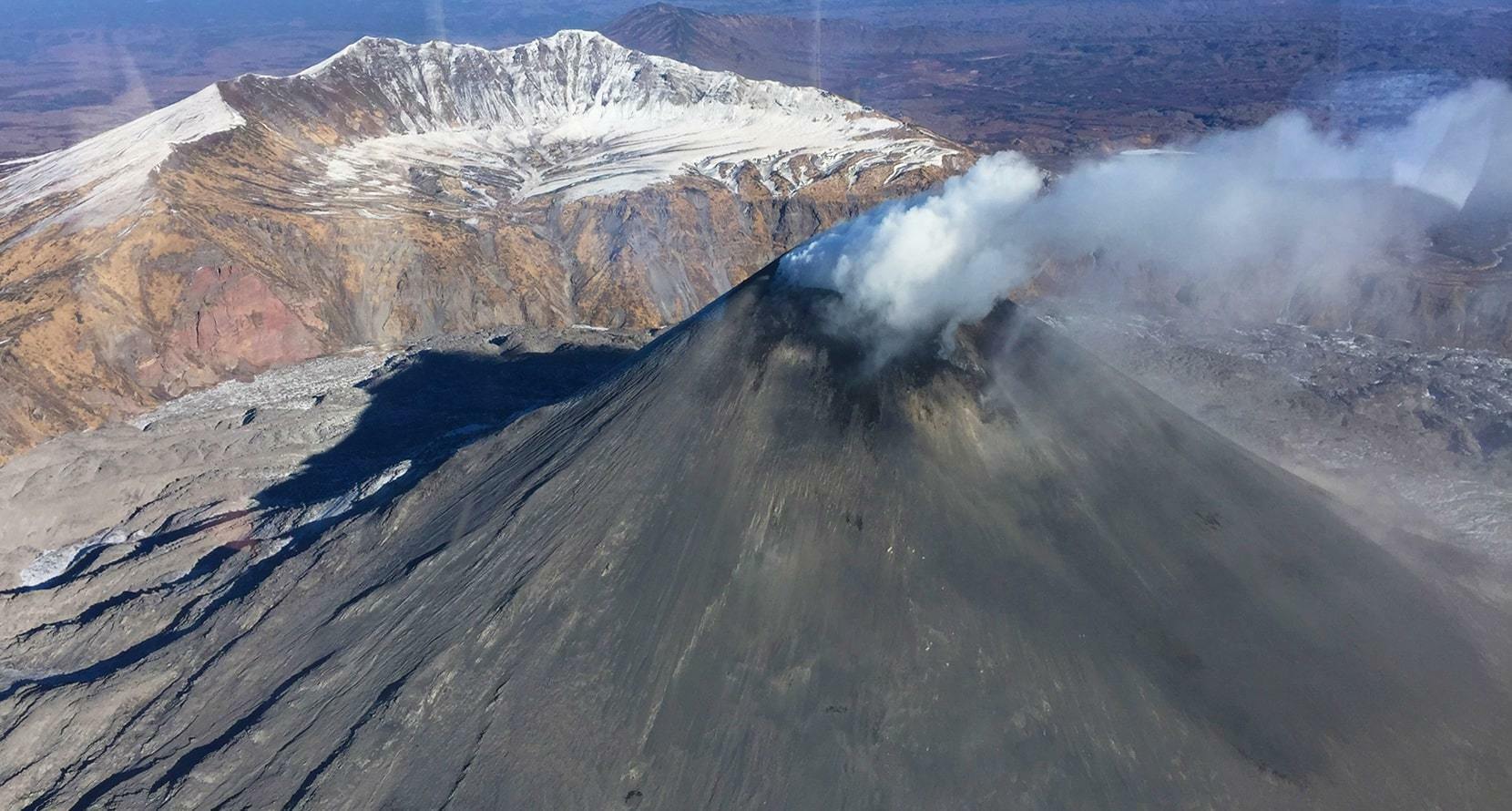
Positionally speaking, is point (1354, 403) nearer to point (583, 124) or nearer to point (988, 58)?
point (583, 124)

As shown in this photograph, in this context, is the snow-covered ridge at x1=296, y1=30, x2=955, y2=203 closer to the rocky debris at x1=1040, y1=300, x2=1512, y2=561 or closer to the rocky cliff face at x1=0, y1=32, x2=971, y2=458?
the rocky cliff face at x1=0, y1=32, x2=971, y2=458

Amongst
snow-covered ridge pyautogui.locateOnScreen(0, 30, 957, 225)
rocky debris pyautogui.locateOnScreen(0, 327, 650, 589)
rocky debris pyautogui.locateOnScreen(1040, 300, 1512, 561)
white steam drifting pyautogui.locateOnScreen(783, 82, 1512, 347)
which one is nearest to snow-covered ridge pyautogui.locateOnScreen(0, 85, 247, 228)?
snow-covered ridge pyautogui.locateOnScreen(0, 30, 957, 225)

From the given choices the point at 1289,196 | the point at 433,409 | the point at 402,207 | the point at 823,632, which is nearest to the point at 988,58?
the point at 1289,196

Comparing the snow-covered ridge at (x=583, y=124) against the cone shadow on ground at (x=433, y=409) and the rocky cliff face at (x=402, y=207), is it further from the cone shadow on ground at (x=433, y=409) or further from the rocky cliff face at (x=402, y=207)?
the cone shadow on ground at (x=433, y=409)

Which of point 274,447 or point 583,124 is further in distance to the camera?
point 583,124

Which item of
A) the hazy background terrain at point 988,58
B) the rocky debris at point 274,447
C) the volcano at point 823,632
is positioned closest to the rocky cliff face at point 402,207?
the rocky debris at point 274,447
